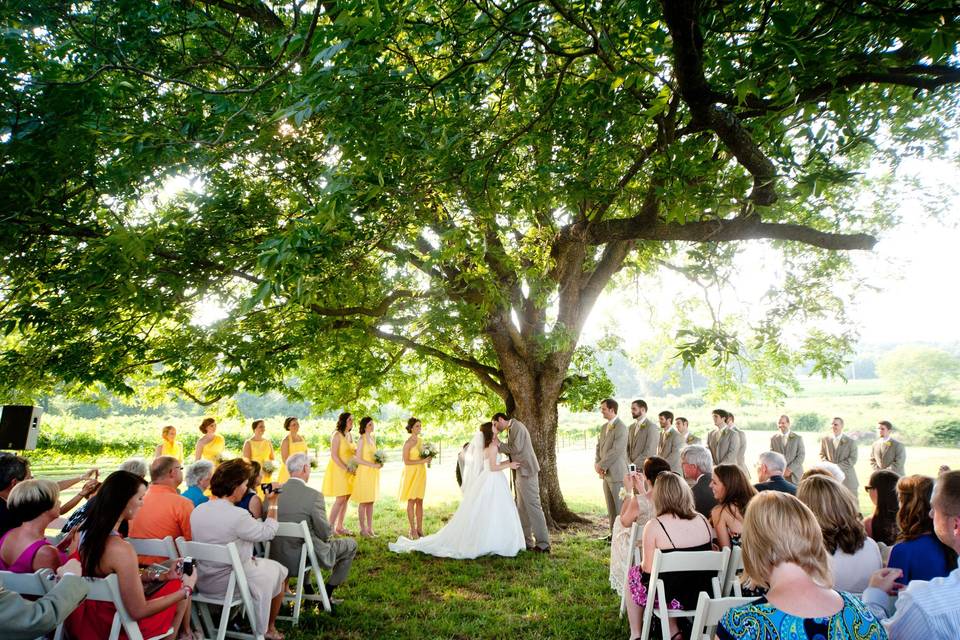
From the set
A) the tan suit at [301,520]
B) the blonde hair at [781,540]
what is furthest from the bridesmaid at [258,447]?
the blonde hair at [781,540]

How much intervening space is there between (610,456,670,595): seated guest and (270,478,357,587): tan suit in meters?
3.00

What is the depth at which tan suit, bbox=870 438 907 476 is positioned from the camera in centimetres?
1010

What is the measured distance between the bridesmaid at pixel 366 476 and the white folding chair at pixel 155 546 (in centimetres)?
546

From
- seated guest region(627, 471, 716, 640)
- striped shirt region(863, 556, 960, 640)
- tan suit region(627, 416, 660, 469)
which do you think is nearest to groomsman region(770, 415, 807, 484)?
tan suit region(627, 416, 660, 469)

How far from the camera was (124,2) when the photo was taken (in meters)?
4.81

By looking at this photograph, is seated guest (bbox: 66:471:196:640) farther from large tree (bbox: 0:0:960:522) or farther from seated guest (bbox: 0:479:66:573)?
large tree (bbox: 0:0:960:522)

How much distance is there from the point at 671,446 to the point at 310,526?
281 inches

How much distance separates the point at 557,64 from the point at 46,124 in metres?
4.47

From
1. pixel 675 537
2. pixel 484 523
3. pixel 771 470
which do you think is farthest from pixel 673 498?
pixel 484 523

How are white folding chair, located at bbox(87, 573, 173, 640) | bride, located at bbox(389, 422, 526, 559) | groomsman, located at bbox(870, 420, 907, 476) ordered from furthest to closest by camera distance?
groomsman, located at bbox(870, 420, 907, 476), bride, located at bbox(389, 422, 526, 559), white folding chair, located at bbox(87, 573, 173, 640)

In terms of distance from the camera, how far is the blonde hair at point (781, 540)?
242 cm

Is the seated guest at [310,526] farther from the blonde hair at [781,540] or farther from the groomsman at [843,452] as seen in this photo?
the groomsman at [843,452]

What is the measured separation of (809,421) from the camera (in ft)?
149

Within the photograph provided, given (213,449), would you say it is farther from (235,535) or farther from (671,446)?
(671,446)
